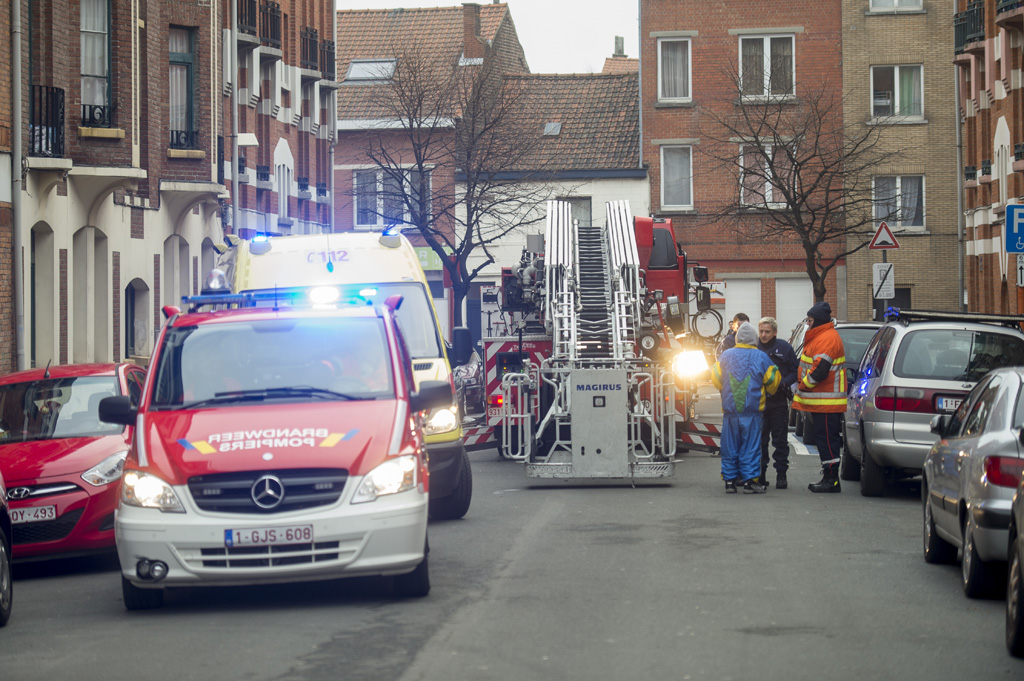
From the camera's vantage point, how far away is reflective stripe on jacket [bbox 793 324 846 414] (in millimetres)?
14664

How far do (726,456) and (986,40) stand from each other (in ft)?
79.6

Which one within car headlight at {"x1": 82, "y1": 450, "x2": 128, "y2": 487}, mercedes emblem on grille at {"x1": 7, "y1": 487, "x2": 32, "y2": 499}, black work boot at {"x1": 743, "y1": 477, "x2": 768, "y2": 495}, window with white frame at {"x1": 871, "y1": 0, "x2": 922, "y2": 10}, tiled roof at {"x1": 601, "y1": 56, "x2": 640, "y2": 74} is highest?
tiled roof at {"x1": 601, "y1": 56, "x2": 640, "y2": 74}

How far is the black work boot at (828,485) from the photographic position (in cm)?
1466

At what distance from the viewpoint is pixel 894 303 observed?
147ft

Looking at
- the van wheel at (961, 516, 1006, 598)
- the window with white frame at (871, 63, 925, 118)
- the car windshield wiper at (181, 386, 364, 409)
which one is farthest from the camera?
the window with white frame at (871, 63, 925, 118)

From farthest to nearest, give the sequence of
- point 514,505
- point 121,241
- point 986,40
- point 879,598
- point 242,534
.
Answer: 1. point 986,40
2. point 121,241
3. point 514,505
4. point 879,598
5. point 242,534

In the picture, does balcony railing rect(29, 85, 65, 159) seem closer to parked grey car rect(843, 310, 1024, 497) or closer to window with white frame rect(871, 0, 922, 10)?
parked grey car rect(843, 310, 1024, 497)

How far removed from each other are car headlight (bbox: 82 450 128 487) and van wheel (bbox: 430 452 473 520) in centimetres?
284

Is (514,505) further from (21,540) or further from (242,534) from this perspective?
(242,534)

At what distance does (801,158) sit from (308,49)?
14504 mm

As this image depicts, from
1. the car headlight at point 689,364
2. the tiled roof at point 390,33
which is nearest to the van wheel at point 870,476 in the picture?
the car headlight at point 689,364

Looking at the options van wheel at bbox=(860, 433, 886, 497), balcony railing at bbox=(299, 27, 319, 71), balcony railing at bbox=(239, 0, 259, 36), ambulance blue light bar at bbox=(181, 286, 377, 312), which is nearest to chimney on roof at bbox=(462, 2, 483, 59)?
balcony railing at bbox=(299, 27, 319, 71)

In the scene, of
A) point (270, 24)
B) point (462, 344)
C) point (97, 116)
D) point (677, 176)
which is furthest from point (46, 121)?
point (677, 176)

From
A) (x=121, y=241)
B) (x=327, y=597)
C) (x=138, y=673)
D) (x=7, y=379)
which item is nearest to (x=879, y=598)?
(x=327, y=597)
